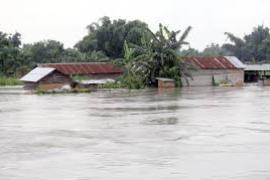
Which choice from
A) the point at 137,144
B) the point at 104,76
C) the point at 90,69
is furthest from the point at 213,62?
the point at 137,144

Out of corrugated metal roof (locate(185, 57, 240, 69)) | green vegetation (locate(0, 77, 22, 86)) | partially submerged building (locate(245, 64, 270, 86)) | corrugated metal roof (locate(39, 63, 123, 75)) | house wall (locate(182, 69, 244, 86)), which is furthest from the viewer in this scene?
partially submerged building (locate(245, 64, 270, 86))

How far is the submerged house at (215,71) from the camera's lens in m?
44.5

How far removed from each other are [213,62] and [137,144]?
113 ft

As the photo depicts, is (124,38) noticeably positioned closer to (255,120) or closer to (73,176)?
(255,120)

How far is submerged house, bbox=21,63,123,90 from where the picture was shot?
3900 centimetres

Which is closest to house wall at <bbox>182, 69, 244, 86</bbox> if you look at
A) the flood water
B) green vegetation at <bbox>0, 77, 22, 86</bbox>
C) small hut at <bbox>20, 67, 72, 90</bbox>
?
small hut at <bbox>20, 67, 72, 90</bbox>

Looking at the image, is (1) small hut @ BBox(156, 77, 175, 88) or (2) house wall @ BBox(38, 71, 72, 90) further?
(1) small hut @ BBox(156, 77, 175, 88)

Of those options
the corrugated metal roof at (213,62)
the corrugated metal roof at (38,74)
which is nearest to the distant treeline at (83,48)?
the corrugated metal roof at (213,62)

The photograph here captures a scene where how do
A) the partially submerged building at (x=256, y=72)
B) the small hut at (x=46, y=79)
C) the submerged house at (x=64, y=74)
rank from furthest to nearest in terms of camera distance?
1. the partially submerged building at (x=256, y=72)
2. the submerged house at (x=64, y=74)
3. the small hut at (x=46, y=79)

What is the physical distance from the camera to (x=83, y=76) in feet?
139

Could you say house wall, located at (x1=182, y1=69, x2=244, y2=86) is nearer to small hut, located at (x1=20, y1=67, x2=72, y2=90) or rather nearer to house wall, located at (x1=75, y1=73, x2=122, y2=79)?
house wall, located at (x1=75, y1=73, x2=122, y2=79)

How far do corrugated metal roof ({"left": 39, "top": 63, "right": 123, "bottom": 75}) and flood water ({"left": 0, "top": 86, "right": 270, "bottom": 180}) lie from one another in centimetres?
2016

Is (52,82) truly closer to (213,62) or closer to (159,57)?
(159,57)

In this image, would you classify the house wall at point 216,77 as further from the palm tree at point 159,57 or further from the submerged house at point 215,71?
the palm tree at point 159,57
